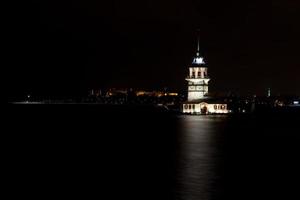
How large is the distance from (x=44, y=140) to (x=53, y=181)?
20814 mm

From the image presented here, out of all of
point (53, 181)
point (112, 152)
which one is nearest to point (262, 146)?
point (112, 152)

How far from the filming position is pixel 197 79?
9775 centimetres

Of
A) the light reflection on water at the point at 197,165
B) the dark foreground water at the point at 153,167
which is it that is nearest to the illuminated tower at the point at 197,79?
the light reflection on water at the point at 197,165

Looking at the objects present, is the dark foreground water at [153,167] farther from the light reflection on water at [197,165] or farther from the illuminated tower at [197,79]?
the illuminated tower at [197,79]

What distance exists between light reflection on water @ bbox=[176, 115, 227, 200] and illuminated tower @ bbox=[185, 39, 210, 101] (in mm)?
47992

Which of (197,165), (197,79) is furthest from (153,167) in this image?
(197,79)

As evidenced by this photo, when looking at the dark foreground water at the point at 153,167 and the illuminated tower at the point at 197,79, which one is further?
the illuminated tower at the point at 197,79

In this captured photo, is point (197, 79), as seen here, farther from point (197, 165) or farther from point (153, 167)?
point (153, 167)

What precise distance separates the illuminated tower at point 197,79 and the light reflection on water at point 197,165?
48.0m

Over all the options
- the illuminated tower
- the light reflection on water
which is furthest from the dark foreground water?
the illuminated tower

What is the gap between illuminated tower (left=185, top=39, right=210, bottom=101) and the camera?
320 feet

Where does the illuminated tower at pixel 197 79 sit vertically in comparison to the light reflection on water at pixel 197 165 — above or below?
above

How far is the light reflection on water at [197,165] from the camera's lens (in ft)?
74.8

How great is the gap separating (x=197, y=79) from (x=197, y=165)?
6828cm
